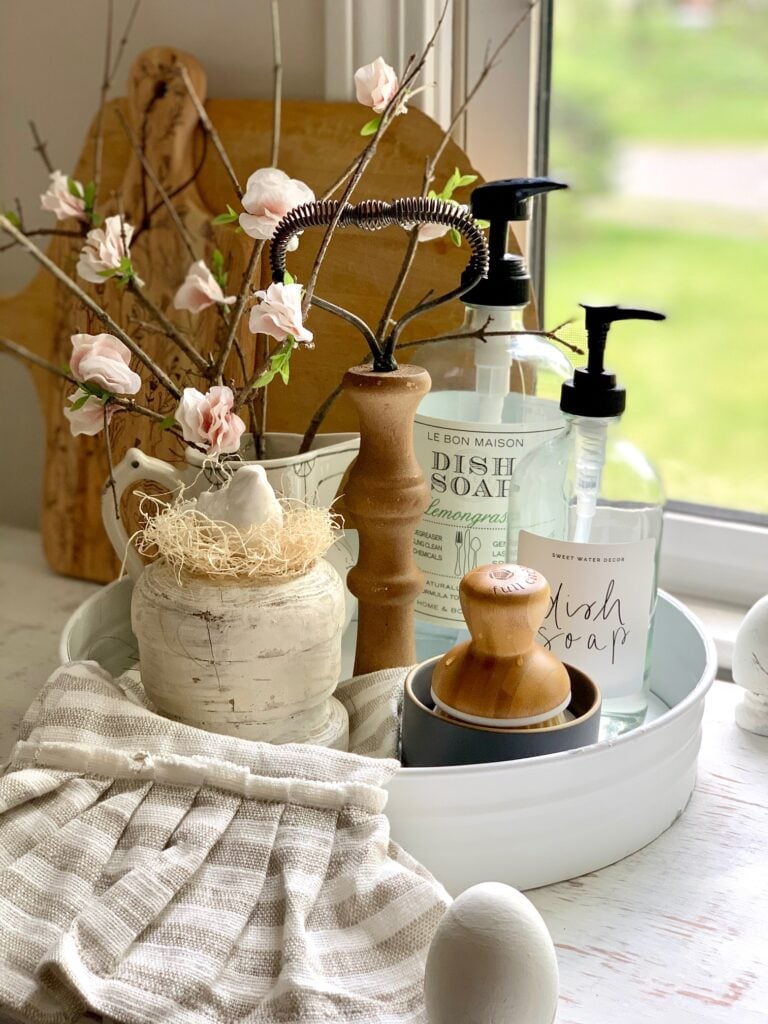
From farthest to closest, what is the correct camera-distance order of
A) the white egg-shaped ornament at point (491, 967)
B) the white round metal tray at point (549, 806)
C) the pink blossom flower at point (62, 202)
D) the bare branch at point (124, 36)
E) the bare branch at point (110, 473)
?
the bare branch at point (124, 36)
the pink blossom flower at point (62, 202)
the bare branch at point (110, 473)
the white round metal tray at point (549, 806)
the white egg-shaped ornament at point (491, 967)

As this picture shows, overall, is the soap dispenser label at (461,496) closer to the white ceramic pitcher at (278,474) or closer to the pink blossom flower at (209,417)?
the white ceramic pitcher at (278,474)

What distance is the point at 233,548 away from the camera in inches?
23.8

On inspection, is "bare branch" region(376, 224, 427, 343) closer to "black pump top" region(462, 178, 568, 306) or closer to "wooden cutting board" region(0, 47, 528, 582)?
"black pump top" region(462, 178, 568, 306)

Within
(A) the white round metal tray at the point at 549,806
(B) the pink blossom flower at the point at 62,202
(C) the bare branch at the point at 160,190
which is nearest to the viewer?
(A) the white round metal tray at the point at 549,806

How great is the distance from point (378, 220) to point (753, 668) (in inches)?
14.0

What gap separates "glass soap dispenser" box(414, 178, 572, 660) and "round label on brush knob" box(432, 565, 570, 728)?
0.14 metres

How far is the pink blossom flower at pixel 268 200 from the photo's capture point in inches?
25.5

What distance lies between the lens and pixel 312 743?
0.63 meters

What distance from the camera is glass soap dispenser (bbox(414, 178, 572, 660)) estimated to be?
724 millimetres

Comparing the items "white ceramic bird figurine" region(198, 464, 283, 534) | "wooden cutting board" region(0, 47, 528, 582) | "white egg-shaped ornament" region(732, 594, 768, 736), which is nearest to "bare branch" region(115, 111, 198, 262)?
"wooden cutting board" region(0, 47, 528, 582)

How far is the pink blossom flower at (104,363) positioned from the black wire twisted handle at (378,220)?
0.09 metres

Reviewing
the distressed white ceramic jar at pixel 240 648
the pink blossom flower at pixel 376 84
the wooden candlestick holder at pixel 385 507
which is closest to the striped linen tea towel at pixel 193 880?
the distressed white ceramic jar at pixel 240 648

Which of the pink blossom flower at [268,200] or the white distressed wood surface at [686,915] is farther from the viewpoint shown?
the pink blossom flower at [268,200]

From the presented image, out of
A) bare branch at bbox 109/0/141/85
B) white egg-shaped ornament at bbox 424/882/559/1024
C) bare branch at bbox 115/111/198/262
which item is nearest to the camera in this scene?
white egg-shaped ornament at bbox 424/882/559/1024
